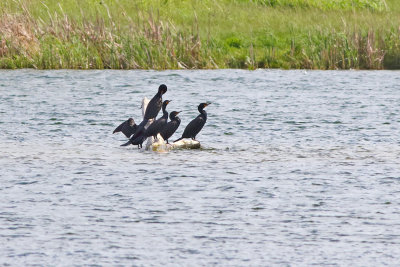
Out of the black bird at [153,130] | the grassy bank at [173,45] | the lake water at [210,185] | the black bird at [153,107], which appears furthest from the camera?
the grassy bank at [173,45]

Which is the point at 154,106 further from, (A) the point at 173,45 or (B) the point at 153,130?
(A) the point at 173,45

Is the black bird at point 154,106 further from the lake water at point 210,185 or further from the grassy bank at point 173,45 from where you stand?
the grassy bank at point 173,45

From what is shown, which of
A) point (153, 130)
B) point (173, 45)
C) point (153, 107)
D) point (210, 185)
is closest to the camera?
point (210, 185)

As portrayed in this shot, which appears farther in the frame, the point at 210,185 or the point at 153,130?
the point at 153,130

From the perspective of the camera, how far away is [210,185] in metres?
12.3

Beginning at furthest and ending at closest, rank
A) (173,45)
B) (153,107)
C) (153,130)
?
(173,45) < (153,107) < (153,130)

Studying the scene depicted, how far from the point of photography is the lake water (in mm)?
8852

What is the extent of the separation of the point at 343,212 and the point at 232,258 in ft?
7.82

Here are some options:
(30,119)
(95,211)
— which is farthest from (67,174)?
(30,119)

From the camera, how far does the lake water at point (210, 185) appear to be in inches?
348

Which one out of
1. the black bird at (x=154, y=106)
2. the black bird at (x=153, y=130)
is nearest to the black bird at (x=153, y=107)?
the black bird at (x=154, y=106)

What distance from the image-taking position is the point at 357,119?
798 inches

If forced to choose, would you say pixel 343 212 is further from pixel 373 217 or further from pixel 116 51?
pixel 116 51

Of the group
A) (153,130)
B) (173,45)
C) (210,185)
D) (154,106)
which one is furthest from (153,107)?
(173,45)
